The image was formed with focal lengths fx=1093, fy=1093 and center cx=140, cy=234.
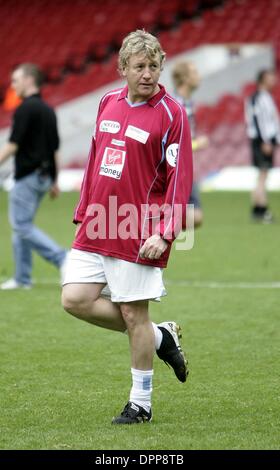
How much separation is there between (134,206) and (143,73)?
2.25 feet

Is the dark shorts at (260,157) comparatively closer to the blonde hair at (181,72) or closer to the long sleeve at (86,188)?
the blonde hair at (181,72)

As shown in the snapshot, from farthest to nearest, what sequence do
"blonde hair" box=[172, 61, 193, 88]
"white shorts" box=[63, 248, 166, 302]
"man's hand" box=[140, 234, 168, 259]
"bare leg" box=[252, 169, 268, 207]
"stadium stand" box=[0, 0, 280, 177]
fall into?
1. "stadium stand" box=[0, 0, 280, 177]
2. "bare leg" box=[252, 169, 268, 207]
3. "blonde hair" box=[172, 61, 193, 88]
4. "white shorts" box=[63, 248, 166, 302]
5. "man's hand" box=[140, 234, 168, 259]

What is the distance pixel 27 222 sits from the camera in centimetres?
1023

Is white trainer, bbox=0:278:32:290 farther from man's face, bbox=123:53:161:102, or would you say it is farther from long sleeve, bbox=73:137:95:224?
man's face, bbox=123:53:161:102

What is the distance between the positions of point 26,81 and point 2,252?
3.64 metres

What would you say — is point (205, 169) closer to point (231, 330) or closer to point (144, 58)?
point (231, 330)

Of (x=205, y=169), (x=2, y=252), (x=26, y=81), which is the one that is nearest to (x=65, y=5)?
(x=205, y=169)

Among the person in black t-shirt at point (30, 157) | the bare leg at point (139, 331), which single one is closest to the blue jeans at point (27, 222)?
the person in black t-shirt at point (30, 157)

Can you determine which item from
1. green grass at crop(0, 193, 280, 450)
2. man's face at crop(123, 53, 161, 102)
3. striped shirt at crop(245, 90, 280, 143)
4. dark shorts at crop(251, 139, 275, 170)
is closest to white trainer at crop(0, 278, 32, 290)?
green grass at crop(0, 193, 280, 450)

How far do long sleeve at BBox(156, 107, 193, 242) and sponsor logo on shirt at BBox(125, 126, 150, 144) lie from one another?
4.6 inches

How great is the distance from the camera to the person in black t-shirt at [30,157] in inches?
399

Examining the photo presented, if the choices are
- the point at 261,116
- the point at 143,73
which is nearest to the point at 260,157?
the point at 261,116

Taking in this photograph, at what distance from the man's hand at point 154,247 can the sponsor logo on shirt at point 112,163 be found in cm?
38

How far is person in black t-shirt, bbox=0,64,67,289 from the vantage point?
10133 millimetres
